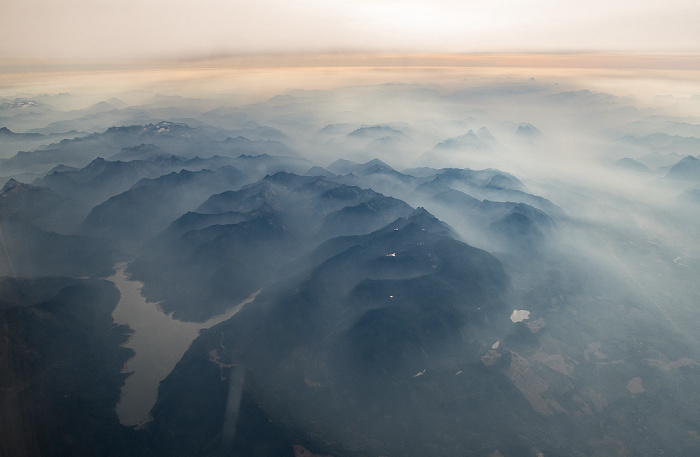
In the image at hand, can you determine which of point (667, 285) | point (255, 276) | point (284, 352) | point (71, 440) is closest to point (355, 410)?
point (284, 352)

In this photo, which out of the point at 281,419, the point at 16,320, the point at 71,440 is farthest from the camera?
the point at 16,320

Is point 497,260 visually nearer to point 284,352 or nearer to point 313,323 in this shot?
point 313,323

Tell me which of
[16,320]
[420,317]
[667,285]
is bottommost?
[667,285]

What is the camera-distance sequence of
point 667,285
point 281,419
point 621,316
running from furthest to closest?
point 667,285 → point 621,316 → point 281,419

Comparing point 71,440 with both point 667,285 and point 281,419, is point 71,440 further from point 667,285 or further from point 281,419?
point 667,285

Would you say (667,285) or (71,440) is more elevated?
(71,440)

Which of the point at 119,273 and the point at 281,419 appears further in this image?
the point at 119,273
